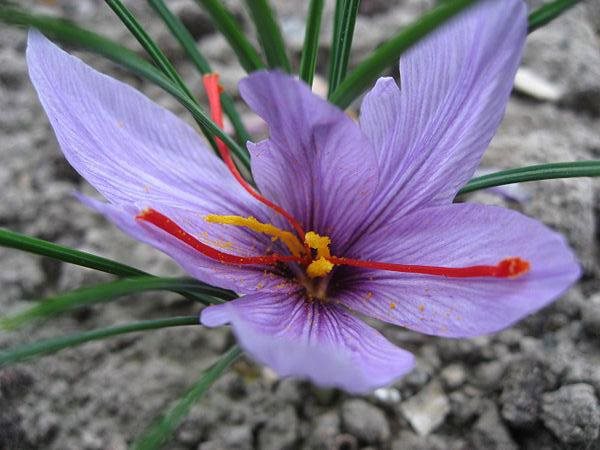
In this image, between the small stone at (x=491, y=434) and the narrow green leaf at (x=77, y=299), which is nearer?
the narrow green leaf at (x=77, y=299)

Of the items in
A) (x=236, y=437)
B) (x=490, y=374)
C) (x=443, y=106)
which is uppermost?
(x=443, y=106)

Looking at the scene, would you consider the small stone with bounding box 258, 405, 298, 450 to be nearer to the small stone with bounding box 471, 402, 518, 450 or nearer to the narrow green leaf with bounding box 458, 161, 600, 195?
the small stone with bounding box 471, 402, 518, 450

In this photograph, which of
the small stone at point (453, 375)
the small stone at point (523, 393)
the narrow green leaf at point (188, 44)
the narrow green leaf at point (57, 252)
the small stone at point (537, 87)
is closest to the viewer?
the narrow green leaf at point (57, 252)

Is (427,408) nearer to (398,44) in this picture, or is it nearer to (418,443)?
(418,443)

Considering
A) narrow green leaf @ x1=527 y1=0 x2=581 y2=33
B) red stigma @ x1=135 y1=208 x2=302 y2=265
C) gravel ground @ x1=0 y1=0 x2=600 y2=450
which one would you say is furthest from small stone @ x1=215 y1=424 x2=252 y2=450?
narrow green leaf @ x1=527 y1=0 x2=581 y2=33

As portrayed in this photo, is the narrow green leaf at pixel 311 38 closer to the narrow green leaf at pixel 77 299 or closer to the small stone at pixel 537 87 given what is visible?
the narrow green leaf at pixel 77 299

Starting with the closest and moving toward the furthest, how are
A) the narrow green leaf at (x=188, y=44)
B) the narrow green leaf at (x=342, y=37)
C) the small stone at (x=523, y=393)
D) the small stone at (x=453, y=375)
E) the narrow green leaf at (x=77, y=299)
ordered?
the narrow green leaf at (x=77, y=299)
the narrow green leaf at (x=342, y=37)
the narrow green leaf at (x=188, y=44)
the small stone at (x=523, y=393)
the small stone at (x=453, y=375)

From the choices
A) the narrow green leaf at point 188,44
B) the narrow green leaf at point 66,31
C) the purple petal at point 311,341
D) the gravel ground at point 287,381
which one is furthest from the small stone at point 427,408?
the narrow green leaf at point 66,31

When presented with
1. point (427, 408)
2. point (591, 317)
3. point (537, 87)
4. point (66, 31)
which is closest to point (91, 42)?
point (66, 31)
